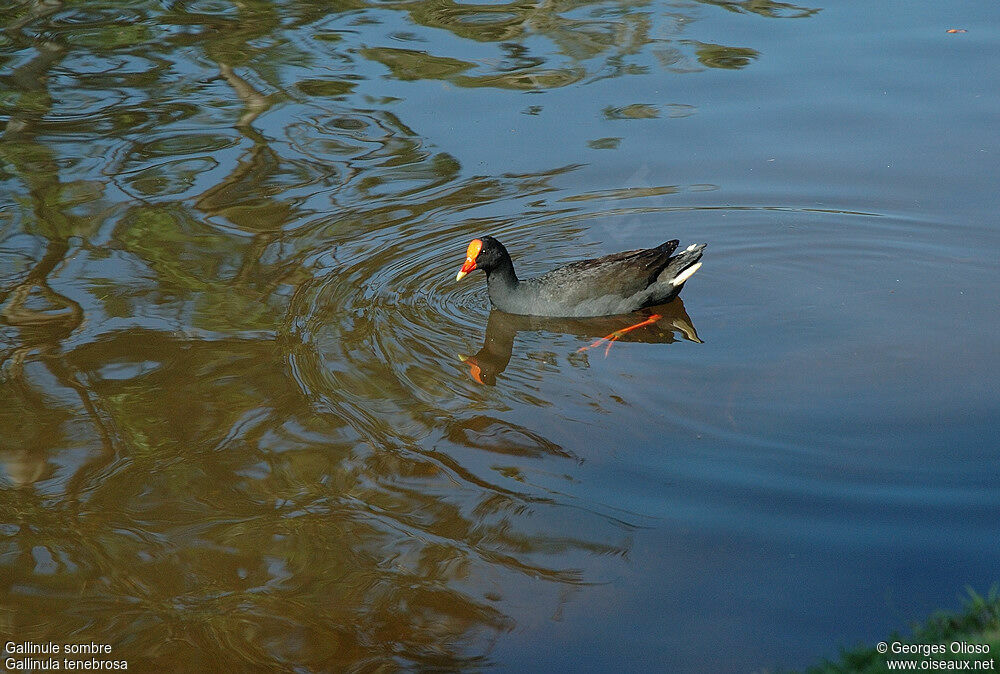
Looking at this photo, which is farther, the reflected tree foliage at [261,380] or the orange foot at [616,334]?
the orange foot at [616,334]

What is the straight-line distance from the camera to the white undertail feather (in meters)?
7.20

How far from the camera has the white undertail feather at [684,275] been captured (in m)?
7.20

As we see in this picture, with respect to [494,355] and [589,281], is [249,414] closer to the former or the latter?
[494,355]

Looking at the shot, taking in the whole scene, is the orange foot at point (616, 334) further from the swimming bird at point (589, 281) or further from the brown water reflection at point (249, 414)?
the brown water reflection at point (249, 414)

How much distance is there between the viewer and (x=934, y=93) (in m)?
10.3

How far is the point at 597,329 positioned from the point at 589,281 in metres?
0.36

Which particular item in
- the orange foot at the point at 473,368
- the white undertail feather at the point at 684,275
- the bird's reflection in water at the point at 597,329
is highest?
the white undertail feather at the point at 684,275

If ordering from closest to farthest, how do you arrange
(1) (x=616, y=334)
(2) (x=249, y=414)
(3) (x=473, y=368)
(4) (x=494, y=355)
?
(2) (x=249, y=414), (3) (x=473, y=368), (4) (x=494, y=355), (1) (x=616, y=334)

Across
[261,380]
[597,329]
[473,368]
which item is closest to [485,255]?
[597,329]

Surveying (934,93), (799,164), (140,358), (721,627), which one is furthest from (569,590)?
(934,93)

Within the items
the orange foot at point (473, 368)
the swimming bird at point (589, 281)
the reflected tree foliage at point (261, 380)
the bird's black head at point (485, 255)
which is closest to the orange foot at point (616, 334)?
the swimming bird at point (589, 281)

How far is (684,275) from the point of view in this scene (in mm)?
7203

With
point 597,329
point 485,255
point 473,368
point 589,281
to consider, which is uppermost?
point 485,255

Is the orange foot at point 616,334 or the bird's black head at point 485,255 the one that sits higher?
the bird's black head at point 485,255
